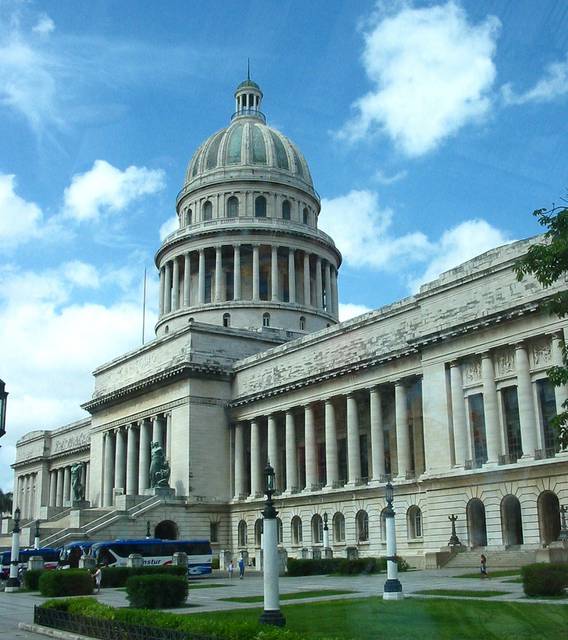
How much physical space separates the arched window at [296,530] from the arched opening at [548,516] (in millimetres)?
25349

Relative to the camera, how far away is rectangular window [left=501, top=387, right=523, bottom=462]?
49.8 metres

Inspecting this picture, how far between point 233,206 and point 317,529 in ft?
145

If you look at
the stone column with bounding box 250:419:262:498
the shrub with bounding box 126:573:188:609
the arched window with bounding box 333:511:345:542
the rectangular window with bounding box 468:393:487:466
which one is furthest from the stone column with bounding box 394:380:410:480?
the shrub with bounding box 126:573:188:609

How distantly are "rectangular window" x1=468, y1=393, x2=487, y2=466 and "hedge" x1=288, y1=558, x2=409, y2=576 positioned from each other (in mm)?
7841

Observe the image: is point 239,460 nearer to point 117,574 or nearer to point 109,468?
point 109,468

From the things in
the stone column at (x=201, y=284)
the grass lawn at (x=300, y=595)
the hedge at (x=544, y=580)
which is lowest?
the grass lawn at (x=300, y=595)

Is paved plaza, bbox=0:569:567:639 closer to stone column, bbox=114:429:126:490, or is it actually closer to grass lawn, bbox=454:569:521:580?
grass lawn, bbox=454:569:521:580

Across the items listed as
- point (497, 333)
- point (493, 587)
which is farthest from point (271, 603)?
point (497, 333)

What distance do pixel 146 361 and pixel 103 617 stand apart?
60.3 meters

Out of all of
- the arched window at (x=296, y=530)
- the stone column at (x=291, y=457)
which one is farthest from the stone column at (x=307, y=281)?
the arched window at (x=296, y=530)

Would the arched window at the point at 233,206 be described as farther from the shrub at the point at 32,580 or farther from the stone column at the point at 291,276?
the shrub at the point at 32,580

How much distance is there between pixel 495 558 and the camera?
46.9 meters

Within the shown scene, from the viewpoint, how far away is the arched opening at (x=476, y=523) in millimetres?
50656

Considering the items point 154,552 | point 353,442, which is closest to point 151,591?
point 154,552
